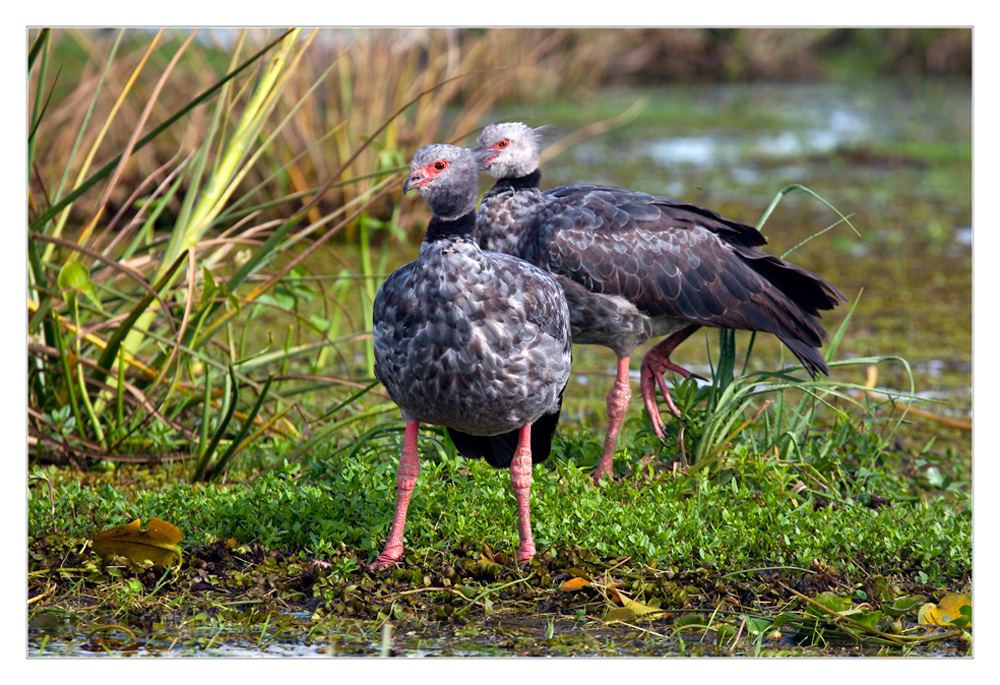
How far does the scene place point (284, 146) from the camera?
6715 millimetres

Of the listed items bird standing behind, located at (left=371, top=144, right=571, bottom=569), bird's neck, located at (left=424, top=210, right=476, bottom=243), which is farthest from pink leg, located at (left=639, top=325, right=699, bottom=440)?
bird's neck, located at (left=424, top=210, right=476, bottom=243)

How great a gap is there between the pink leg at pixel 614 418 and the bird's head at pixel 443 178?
3.69ft

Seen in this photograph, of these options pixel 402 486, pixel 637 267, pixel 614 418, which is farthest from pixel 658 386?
pixel 402 486

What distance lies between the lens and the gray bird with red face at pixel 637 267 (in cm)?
364

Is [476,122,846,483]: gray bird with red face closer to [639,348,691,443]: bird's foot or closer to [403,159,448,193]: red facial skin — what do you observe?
[639,348,691,443]: bird's foot

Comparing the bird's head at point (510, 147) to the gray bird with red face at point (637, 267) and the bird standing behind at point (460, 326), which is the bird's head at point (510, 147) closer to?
the gray bird with red face at point (637, 267)

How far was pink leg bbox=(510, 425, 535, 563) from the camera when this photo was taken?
2.98 meters

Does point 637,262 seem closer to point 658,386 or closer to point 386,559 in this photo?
point 658,386

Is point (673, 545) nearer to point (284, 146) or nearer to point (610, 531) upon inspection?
point (610, 531)

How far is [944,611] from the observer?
286 cm

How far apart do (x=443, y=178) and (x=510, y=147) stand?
44.9 inches

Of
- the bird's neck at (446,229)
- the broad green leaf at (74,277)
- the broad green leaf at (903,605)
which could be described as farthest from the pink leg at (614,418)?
the broad green leaf at (74,277)

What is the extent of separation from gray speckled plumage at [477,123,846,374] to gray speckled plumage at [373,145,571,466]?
87cm
